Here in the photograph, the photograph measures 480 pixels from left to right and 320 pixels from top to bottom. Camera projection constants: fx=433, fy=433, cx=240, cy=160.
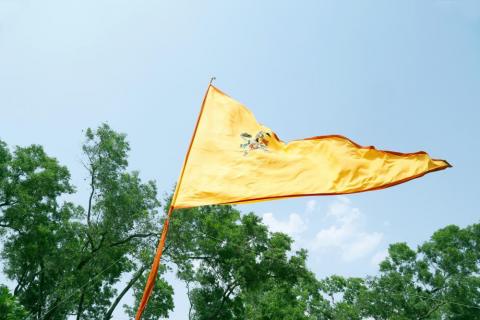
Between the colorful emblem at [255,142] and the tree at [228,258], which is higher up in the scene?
the tree at [228,258]

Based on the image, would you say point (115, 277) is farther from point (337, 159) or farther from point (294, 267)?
point (337, 159)

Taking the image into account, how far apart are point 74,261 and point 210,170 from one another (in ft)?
58.2

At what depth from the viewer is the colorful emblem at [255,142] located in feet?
23.7

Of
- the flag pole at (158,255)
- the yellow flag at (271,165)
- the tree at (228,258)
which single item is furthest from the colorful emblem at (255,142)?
the tree at (228,258)

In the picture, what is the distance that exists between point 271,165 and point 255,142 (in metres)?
0.71

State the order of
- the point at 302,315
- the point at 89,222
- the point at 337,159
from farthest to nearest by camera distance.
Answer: the point at 302,315
the point at 89,222
the point at 337,159

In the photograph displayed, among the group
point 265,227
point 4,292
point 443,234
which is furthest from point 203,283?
point 443,234

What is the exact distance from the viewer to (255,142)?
24.2 feet

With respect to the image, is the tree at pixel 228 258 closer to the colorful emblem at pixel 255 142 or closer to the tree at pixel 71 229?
the tree at pixel 71 229

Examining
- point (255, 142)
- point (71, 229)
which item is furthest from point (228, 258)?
point (255, 142)

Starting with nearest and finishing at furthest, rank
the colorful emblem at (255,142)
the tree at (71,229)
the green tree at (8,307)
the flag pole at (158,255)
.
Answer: the flag pole at (158,255), the colorful emblem at (255,142), the green tree at (8,307), the tree at (71,229)

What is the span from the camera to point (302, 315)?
32.1 meters

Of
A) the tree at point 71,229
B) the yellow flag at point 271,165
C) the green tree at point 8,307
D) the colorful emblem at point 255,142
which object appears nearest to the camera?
the yellow flag at point 271,165

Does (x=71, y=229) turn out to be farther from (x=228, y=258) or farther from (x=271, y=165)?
(x=271, y=165)
